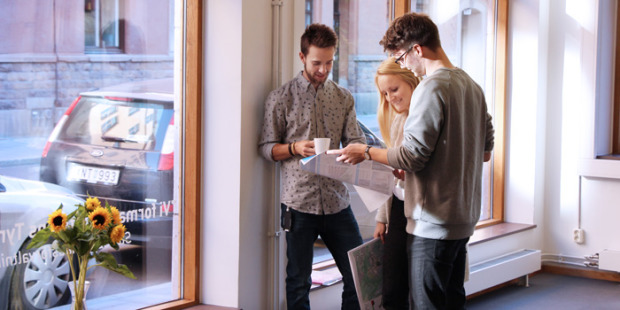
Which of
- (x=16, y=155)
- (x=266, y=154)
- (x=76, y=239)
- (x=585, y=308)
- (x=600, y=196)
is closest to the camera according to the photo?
(x=76, y=239)

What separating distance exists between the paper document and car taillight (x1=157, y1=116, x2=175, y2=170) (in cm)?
92

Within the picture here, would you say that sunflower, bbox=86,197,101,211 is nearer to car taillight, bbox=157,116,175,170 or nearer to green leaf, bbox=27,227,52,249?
green leaf, bbox=27,227,52,249

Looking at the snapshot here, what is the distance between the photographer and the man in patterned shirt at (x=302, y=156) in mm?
2998

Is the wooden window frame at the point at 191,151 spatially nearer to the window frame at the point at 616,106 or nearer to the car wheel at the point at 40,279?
the car wheel at the point at 40,279

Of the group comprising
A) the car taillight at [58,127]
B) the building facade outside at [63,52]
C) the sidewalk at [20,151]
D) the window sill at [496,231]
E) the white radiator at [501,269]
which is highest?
the building facade outside at [63,52]

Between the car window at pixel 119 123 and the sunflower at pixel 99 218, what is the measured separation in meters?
0.50

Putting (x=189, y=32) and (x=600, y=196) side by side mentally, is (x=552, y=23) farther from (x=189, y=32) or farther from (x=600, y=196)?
(x=189, y=32)

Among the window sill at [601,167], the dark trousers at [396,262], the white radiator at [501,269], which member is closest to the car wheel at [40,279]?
the dark trousers at [396,262]

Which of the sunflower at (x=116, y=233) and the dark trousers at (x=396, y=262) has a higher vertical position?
the sunflower at (x=116, y=233)

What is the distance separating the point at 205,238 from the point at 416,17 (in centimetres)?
138

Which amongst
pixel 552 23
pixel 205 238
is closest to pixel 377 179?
pixel 205 238

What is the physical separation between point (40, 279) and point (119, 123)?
2.24 ft

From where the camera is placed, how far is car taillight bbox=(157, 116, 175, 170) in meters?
3.06

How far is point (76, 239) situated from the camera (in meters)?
2.29
